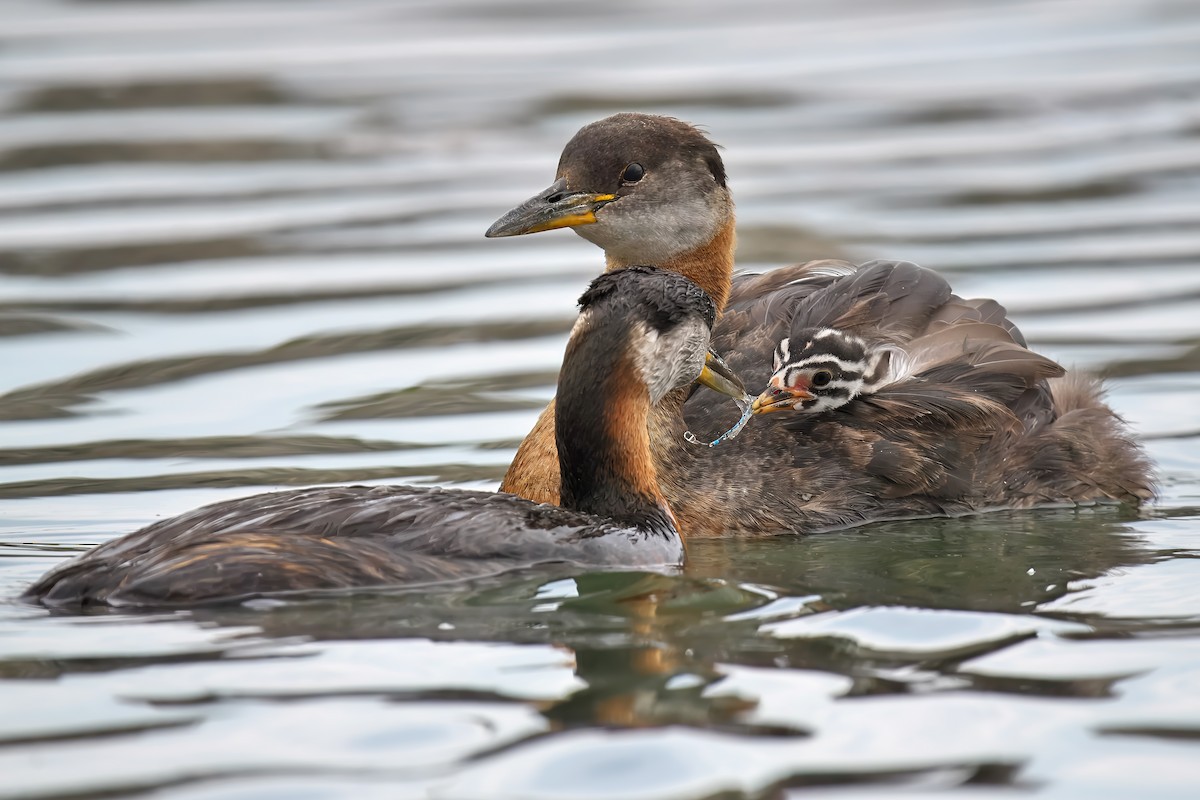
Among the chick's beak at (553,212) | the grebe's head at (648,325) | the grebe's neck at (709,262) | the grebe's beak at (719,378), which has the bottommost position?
the grebe's beak at (719,378)

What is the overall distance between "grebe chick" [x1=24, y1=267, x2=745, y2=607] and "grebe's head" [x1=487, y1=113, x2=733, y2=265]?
0.98 m

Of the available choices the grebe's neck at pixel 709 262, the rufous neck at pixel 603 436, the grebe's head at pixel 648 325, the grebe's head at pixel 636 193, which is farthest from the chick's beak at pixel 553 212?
the rufous neck at pixel 603 436

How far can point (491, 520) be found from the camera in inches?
293

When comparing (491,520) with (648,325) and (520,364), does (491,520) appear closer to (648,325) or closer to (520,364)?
(648,325)

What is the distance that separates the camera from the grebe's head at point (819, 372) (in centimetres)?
852

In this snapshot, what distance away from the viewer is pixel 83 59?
60.8 ft

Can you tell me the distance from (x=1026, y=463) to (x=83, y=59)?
→ 1229cm

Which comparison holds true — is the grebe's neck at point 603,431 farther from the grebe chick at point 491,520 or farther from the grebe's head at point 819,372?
the grebe's head at point 819,372

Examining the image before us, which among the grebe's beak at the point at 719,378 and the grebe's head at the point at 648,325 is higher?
the grebe's head at the point at 648,325

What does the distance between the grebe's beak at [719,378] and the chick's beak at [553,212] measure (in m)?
1.03

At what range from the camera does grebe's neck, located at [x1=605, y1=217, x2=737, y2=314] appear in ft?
30.4

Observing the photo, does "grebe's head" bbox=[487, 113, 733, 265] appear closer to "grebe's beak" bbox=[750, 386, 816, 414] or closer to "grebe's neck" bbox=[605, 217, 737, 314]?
"grebe's neck" bbox=[605, 217, 737, 314]

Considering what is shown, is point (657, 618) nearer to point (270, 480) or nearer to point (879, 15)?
point (270, 480)

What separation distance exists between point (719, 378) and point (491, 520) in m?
1.41
